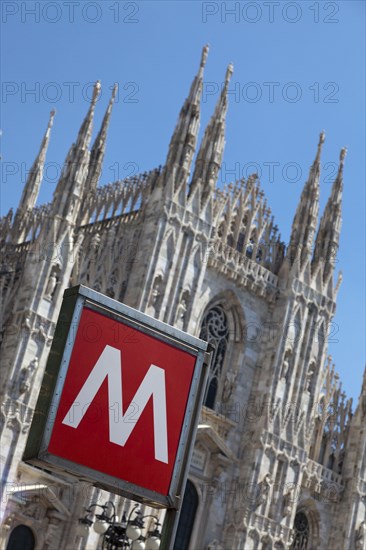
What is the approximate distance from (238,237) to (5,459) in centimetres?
1086

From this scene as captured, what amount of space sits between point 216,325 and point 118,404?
25939mm

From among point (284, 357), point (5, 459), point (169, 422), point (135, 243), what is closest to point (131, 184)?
point (135, 243)

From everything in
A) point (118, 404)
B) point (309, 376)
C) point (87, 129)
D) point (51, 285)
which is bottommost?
point (118, 404)

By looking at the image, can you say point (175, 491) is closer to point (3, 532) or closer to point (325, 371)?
point (3, 532)

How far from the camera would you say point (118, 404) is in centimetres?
586

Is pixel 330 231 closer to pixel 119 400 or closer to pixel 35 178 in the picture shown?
pixel 35 178

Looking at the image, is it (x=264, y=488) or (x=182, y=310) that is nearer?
(x=182, y=310)

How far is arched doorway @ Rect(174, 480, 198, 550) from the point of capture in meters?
29.8

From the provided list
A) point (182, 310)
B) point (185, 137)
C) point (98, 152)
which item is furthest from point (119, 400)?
point (98, 152)

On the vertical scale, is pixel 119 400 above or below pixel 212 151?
below

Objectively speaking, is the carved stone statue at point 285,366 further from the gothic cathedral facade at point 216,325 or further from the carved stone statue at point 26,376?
the carved stone statue at point 26,376

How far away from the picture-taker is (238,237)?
3294 centimetres

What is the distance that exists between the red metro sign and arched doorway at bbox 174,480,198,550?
79.6ft

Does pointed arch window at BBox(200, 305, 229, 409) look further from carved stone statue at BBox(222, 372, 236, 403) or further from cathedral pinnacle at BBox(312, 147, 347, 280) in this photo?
cathedral pinnacle at BBox(312, 147, 347, 280)
